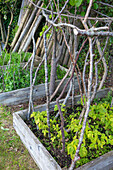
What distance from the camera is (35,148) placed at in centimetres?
209

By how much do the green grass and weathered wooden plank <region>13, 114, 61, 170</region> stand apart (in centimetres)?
9

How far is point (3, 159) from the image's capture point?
2254 mm

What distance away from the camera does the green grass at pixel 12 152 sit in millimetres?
2174

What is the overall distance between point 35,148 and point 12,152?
0.52 m

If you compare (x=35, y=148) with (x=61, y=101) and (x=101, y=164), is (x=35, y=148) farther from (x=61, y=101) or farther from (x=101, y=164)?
(x=61, y=101)

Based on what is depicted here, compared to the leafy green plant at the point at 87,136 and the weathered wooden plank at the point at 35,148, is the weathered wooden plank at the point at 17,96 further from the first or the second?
the leafy green plant at the point at 87,136

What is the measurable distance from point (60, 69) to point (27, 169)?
298cm

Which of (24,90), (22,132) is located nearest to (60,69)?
(24,90)

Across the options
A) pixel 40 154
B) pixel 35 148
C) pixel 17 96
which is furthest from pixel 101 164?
pixel 17 96

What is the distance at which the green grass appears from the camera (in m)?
2.17

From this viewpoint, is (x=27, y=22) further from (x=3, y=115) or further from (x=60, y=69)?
(x=3, y=115)

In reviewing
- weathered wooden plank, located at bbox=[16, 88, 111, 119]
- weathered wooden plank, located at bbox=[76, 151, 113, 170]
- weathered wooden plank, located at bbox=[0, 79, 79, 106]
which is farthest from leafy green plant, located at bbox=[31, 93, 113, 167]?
weathered wooden plank, located at bbox=[0, 79, 79, 106]

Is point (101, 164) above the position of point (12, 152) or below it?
above

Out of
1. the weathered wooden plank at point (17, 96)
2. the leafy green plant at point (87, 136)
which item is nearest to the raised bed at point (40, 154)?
the leafy green plant at point (87, 136)
